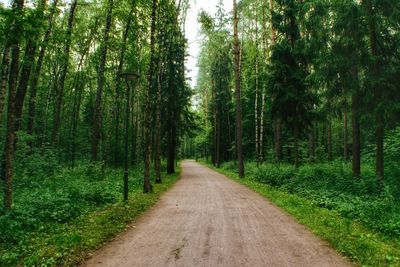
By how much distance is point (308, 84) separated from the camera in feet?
55.9

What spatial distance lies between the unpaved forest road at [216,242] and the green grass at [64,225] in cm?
38

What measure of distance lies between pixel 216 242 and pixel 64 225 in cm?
383

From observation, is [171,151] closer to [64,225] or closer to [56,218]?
[56,218]

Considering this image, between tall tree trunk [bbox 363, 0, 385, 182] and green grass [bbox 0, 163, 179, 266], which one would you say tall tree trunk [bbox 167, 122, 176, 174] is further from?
tall tree trunk [bbox 363, 0, 385, 182]

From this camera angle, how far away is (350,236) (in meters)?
6.67

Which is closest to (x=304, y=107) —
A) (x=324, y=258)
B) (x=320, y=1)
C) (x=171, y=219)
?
(x=320, y=1)

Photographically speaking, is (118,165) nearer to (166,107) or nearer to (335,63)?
(166,107)

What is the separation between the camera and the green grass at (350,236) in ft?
17.9

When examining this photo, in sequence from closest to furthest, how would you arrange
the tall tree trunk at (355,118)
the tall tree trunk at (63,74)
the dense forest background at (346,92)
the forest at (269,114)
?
the forest at (269,114)
the dense forest background at (346,92)
the tall tree trunk at (355,118)
the tall tree trunk at (63,74)

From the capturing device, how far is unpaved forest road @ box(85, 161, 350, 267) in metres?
5.39

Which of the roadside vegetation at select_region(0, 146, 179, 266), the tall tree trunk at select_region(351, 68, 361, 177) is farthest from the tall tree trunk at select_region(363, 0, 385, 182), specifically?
the roadside vegetation at select_region(0, 146, 179, 266)

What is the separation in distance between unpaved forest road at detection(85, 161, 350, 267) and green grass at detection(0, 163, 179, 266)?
38cm

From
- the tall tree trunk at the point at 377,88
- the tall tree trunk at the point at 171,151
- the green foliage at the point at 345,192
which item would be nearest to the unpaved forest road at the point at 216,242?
the green foliage at the point at 345,192

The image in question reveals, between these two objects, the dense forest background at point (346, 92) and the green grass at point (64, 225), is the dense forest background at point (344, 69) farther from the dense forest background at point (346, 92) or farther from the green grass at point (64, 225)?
the green grass at point (64, 225)
